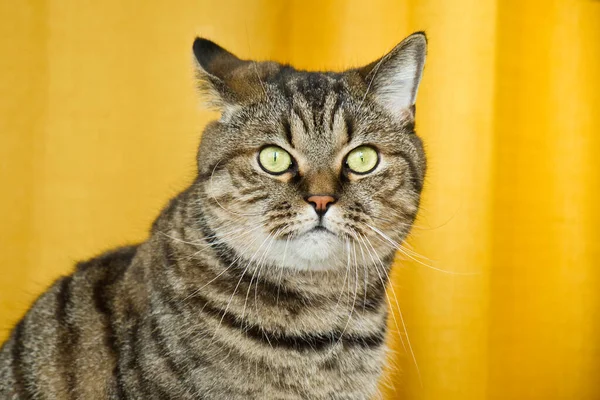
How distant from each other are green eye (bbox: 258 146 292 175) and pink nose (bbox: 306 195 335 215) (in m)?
0.09

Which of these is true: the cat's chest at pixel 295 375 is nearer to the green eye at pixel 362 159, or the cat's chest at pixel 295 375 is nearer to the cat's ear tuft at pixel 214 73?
the green eye at pixel 362 159

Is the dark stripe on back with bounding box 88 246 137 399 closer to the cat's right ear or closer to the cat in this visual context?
the cat

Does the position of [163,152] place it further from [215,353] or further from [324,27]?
[215,353]

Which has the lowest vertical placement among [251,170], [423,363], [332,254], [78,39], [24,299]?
[423,363]

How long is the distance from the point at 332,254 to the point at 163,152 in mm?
720

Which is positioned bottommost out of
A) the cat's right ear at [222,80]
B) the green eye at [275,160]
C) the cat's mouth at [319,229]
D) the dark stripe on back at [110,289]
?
the dark stripe on back at [110,289]

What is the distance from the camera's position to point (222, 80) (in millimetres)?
1107

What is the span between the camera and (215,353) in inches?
39.7

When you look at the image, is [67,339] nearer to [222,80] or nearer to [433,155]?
[222,80]

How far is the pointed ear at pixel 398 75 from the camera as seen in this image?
43.4 inches

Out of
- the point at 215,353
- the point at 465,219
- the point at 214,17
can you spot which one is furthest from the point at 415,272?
the point at 214,17

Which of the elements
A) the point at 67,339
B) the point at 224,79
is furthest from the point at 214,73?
the point at 67,339

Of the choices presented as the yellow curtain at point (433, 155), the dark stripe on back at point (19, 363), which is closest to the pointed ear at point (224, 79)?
the yellow curtain at point (433, 155)

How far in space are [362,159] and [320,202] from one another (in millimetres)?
135
